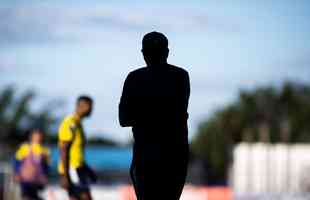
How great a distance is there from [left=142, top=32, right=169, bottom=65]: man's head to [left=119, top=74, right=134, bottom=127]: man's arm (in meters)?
0.23

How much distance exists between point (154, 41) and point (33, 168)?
1076 centimetres

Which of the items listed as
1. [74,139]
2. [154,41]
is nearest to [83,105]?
[74,139]

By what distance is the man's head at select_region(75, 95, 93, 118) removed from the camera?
1229cm

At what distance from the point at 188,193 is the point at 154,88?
1254 centimetres

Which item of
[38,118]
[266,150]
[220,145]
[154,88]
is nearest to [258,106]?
[220,145]

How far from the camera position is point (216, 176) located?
331ft

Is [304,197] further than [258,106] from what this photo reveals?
No

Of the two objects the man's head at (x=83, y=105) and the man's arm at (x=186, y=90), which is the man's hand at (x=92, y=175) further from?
Answer: the man's arm at (x=186, y=90)

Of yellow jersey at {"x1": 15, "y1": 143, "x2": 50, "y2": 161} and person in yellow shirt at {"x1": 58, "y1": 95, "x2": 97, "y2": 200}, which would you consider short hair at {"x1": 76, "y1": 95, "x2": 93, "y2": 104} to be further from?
yellow jersey at {"x1": 15, "y1": 143, "x2": 50, "y2": 161}

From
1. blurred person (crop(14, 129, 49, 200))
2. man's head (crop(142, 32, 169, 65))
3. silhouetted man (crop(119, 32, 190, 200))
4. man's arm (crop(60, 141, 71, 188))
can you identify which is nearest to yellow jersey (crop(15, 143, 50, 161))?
blurred person (crop(14, 129, 49, 200))

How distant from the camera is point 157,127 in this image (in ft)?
21.3

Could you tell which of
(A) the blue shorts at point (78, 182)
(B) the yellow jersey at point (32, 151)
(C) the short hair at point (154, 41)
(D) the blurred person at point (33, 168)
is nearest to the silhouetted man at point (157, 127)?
(C) the short hair at point (154, 41)

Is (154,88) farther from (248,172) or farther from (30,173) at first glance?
(248,172)

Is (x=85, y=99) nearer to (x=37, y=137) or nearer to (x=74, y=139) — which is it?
(x=74, y=139)
